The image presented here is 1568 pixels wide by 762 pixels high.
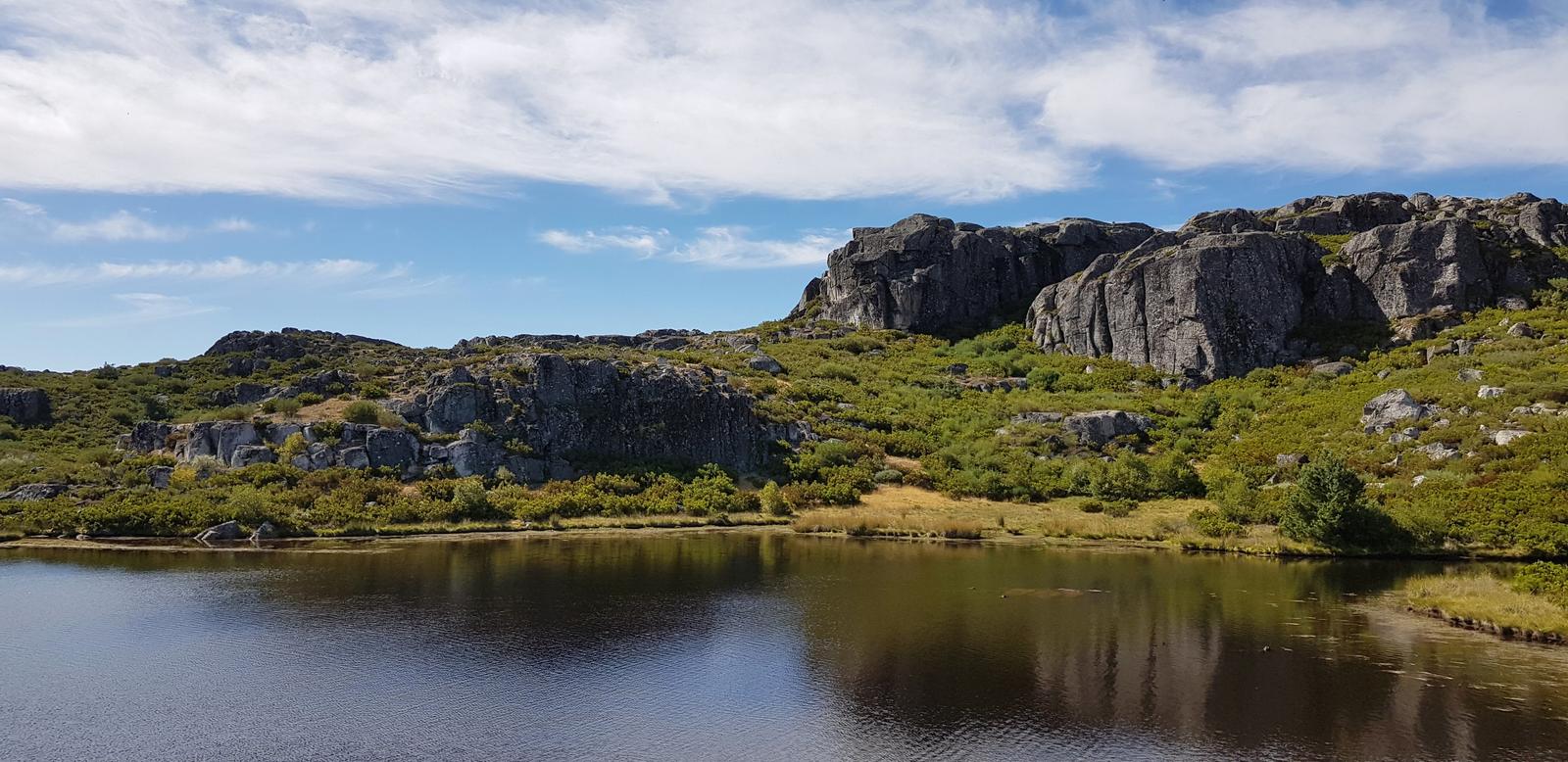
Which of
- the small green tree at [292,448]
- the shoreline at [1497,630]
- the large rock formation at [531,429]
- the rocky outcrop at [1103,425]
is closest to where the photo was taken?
the shoreline at [1497,630]

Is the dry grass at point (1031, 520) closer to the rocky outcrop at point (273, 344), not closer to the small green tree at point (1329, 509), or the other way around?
the small green tree at point (1329, 509)

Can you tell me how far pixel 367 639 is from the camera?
31156 mm

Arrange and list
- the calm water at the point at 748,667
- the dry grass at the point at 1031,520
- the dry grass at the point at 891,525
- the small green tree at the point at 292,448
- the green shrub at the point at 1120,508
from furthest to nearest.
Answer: the small green tree at the point at 292,448 → the green shrub at the point at 1120,508 → the dry grass at the point at 891,525 → the dry grass at the point at 1031,520 → the calm water at the point at 748,667

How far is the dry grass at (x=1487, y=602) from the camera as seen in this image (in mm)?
31359

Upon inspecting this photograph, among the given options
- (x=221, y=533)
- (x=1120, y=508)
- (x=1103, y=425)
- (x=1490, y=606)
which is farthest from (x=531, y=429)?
(x=1490, y=606)

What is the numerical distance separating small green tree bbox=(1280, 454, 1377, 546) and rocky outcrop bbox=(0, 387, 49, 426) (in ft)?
321

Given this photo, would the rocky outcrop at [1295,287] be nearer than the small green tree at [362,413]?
No

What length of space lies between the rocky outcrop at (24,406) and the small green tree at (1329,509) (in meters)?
97.7

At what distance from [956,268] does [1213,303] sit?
Answer: 41465 mm

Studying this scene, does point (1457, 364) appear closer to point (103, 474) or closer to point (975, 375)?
point (975, 375)

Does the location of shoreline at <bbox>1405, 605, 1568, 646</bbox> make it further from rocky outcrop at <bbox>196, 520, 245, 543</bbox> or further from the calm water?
rocky outcrop at <bbox>196, 520, 245, 543</bbox>

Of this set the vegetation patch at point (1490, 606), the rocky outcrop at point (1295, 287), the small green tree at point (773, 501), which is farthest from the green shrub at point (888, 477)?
the vegetation patch at point (1490, 606)

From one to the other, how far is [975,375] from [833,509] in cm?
4442

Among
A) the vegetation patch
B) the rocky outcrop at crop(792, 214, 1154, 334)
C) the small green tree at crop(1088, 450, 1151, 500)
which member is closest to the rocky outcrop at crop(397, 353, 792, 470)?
the small green tree at crop(1088, 450, 1151, 500)
